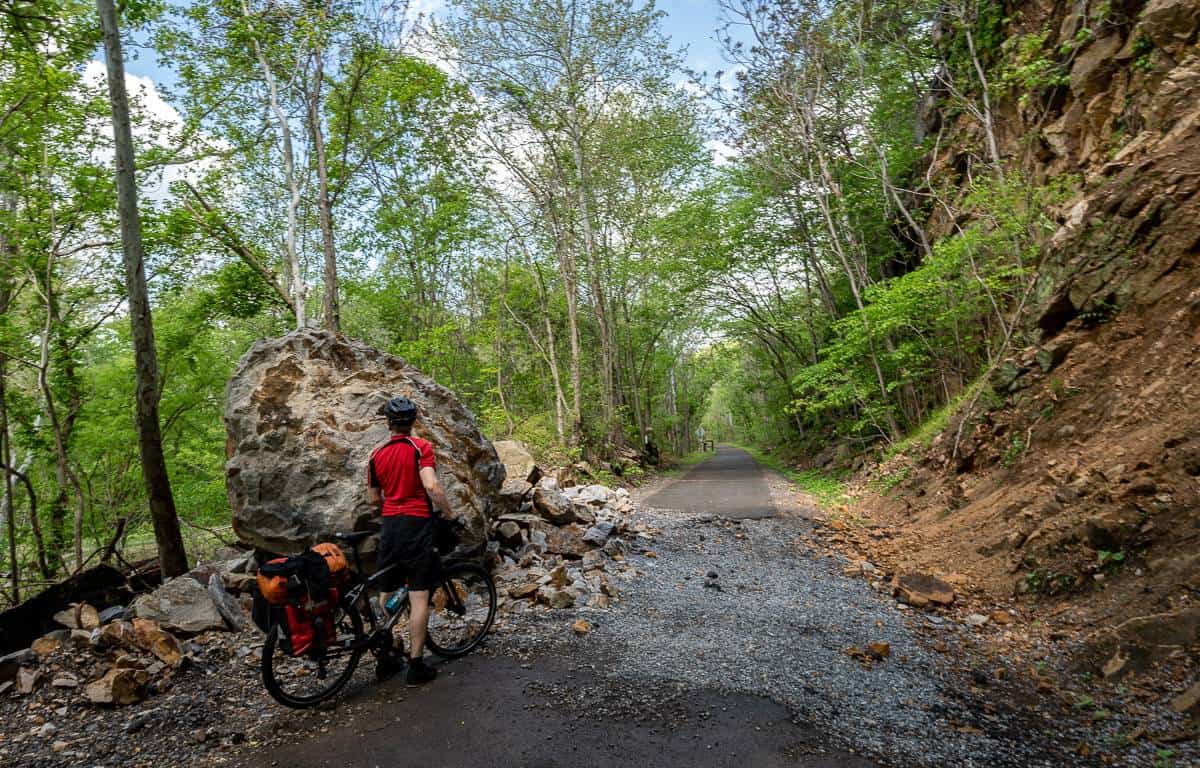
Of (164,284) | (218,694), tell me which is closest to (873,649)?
(218,694)

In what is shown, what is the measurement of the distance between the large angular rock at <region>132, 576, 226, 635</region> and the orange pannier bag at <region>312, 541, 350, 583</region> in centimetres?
232

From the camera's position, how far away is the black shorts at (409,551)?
162 inches

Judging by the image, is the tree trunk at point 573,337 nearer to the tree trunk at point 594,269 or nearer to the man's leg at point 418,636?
the tree trunk at point 594,269

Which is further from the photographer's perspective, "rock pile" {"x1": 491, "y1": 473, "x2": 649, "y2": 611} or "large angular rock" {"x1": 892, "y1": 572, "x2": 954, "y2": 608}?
"rock pile" {"x1": 491, "y1": 473, "x2": 649, "y2": 611}

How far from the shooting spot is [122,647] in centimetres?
455

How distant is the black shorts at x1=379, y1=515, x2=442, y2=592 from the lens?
4.11 m

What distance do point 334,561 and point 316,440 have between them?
2387mm

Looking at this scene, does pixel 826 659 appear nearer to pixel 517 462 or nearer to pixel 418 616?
pixel 418 616

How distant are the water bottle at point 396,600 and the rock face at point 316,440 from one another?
852 millimetres

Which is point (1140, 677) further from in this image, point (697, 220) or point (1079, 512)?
point (697, 220)

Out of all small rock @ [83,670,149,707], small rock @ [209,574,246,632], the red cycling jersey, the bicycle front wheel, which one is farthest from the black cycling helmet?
small rock @ [209,574,246,632]

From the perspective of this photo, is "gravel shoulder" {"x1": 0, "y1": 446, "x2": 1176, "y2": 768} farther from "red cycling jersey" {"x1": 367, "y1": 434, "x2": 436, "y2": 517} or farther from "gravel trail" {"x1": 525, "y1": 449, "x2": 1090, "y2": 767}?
"red cycling jersey" {"x1": 367, "y1": 434, "x2": 436, "y2": 517}

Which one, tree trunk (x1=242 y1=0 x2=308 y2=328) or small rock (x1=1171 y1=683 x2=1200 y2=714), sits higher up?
tree trunk (x1=242 y1=0 x2=308 y2=328)

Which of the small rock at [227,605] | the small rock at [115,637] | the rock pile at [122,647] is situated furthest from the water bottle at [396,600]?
the small rock at [115,637]
